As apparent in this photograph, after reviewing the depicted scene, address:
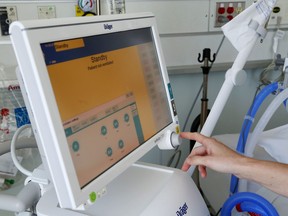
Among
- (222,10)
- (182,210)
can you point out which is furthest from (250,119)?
(222,10)

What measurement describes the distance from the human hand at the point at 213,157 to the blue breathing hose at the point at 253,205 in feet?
0.37

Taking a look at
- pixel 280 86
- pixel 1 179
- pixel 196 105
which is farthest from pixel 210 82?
pixel 1 179

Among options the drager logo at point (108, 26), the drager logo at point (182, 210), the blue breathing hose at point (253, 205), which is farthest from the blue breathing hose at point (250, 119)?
the drager logo at point (108, 26)

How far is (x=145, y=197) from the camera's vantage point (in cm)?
72

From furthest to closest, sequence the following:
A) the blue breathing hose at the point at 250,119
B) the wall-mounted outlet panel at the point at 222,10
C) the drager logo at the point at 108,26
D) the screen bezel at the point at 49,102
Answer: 1. the wall-mounted outlet panel at the point at 222,10
2. the blue breathing hose at the point at 250,119
3. the drager logo at the point at 108,26
4. the screen bezel at the point at 49,102

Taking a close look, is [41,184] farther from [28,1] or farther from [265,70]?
[265,70]

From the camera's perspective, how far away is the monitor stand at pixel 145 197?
0.67m

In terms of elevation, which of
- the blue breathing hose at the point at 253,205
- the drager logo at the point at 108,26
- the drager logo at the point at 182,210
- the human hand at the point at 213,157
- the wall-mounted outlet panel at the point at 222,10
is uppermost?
the drager logo at the point at 108,26

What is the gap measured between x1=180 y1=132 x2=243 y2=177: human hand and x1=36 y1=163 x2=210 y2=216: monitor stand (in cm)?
7

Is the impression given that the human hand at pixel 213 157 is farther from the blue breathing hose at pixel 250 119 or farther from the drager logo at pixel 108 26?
the drager logo at pixel 108 26

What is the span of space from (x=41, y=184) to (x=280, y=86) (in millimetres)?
822

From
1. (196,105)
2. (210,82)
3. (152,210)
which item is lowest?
(196,105)

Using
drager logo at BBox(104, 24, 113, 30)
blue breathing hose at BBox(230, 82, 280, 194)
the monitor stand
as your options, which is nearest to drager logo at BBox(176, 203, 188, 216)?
the monitor stand

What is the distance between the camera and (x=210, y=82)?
1770 millimetres
